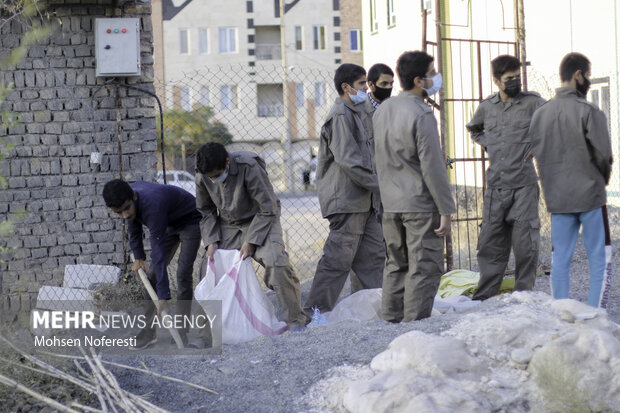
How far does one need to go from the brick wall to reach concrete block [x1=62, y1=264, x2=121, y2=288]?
12 cm

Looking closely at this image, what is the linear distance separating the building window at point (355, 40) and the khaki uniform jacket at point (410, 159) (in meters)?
37.3

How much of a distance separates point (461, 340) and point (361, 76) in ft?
8.87

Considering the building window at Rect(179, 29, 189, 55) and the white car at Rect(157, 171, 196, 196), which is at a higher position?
the building window at Rect(179, 29, 189, 55)

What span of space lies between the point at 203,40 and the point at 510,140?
1413 inches

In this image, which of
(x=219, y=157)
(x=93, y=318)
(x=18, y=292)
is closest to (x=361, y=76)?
(x=219, y=157)

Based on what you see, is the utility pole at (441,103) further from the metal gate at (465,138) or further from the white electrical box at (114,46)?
the white electrical box at (114,46)

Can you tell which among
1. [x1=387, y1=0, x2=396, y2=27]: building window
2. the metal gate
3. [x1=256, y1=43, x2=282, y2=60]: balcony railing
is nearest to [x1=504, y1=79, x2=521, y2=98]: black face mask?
the metal gate

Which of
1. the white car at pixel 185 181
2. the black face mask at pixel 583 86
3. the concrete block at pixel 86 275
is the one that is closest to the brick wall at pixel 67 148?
the concrete block at pixel 86 275

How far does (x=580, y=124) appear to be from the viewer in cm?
507

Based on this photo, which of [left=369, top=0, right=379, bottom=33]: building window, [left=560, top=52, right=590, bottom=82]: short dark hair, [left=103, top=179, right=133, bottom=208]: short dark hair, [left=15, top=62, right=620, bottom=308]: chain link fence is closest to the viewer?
[left=560, top=52, right=590, bottom=82]: short dark hair

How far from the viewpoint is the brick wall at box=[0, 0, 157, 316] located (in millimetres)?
7449

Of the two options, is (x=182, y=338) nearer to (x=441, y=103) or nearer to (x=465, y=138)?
(x=441, y=103)

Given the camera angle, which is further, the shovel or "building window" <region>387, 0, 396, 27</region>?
"building window" <region>387, 0, 396, 27</region>

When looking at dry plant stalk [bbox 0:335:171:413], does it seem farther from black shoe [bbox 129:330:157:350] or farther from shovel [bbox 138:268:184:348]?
black shoe [bbox 129:330:157:350]
